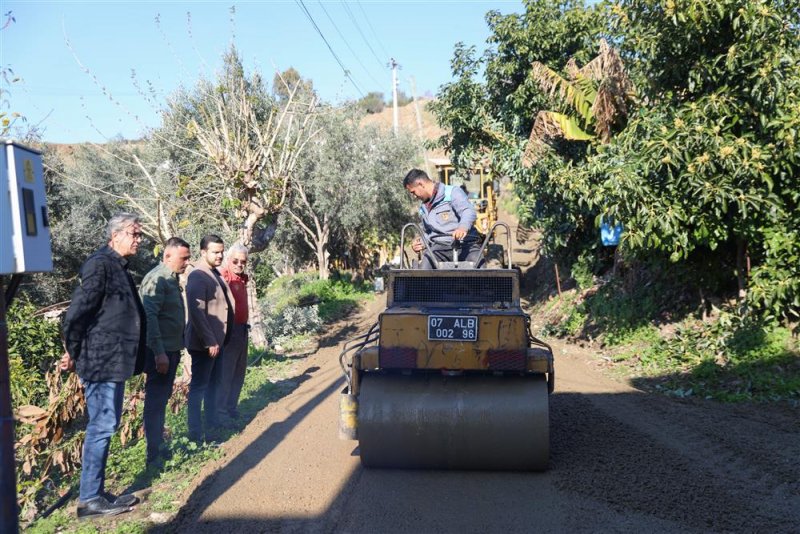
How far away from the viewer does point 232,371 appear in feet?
25.6

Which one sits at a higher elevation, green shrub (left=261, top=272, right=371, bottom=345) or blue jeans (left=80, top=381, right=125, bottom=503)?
blue jeans (left=80, top=381, right=125, bottom=503)

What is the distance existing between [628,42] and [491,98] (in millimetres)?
6711

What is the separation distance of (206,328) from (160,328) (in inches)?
28.1

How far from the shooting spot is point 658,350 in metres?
10.6

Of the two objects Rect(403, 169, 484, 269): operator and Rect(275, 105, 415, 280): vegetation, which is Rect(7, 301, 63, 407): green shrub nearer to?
Rect(403, 169, 484, 269): operator

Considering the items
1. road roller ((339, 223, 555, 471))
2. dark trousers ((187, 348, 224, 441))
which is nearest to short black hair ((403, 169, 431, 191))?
road roller ((339, 223, 555, 471))

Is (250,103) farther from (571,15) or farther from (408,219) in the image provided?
(408,219)

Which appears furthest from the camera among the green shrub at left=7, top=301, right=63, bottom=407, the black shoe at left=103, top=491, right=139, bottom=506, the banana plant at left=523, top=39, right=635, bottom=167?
the banana plant at left=523, top=39, right=635, bottom=167

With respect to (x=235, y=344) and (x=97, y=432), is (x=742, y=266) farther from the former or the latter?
(x=97, y=432)

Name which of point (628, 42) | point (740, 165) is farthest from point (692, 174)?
point (628, 42)

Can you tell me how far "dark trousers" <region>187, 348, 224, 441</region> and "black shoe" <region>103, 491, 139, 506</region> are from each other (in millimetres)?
1656

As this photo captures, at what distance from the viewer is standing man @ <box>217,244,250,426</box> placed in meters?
7.75

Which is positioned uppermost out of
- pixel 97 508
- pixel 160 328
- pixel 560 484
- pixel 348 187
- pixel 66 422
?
pixel 348 187

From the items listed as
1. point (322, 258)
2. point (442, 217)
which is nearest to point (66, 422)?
point (442, 217)
